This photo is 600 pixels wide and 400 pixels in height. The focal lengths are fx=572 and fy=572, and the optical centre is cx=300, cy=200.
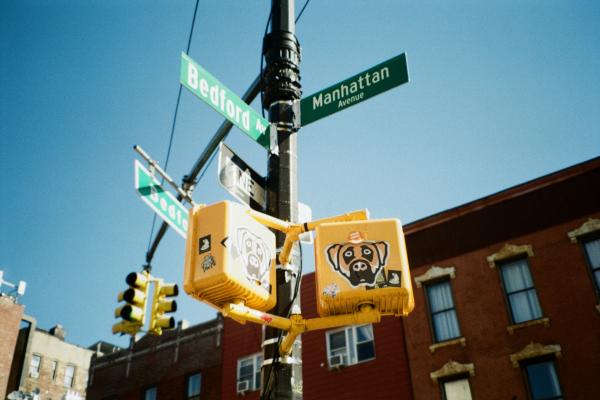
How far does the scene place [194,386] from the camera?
86.7ft

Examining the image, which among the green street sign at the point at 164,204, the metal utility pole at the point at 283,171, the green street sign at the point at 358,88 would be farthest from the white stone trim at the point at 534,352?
the metal utility pole at the point at 283,171

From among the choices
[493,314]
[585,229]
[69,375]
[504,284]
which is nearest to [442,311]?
[493,314]

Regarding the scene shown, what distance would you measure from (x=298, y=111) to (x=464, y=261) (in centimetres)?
1618

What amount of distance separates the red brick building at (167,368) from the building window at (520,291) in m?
13.2

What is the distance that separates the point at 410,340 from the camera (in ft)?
65.9

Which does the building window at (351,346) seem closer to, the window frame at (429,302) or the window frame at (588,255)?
the window frame at (429,302)

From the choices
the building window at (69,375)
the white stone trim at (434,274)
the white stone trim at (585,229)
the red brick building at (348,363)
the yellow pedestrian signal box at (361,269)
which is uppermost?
the building window at (69,375)

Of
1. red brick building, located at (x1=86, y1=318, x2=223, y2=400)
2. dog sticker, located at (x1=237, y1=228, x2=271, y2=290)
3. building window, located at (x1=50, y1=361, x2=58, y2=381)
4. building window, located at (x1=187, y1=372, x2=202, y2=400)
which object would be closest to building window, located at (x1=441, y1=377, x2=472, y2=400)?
red brick building, located at (x1=86, y1=318, x2=223, y2=400)

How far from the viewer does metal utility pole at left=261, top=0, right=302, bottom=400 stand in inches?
153

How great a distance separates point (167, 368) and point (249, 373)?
18.1 feet

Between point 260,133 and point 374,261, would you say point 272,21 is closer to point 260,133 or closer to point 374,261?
point 260,133

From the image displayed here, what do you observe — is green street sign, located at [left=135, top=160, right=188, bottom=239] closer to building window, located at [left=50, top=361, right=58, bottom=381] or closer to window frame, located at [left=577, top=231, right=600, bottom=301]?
window frame, located at [left=577, top=231, right=600, bottom=301]

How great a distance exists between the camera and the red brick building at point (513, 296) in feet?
56.7

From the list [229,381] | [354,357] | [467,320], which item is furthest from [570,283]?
[229,381]
